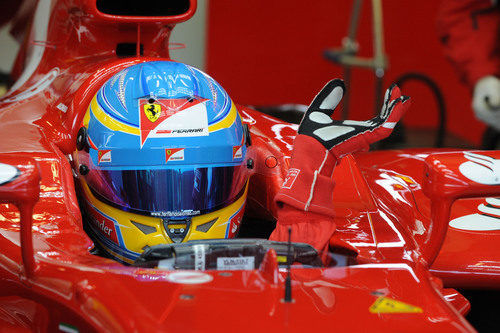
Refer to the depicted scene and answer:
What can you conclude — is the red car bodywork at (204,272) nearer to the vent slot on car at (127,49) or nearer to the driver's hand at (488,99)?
the vent slot on car at (127,49)

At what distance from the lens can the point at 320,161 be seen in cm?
183

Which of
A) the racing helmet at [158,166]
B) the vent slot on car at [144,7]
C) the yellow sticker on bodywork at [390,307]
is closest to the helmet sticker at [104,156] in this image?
the racing helmet at [158,166]

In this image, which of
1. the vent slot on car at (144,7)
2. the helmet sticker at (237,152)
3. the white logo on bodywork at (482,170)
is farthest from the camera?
the vent slot on car at (144,7)

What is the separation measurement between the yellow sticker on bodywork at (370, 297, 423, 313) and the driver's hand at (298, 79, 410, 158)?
0.49m

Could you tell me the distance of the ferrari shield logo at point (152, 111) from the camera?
5.78ft

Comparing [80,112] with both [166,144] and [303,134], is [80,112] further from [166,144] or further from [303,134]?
[303,134]

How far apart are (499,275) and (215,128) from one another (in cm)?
78

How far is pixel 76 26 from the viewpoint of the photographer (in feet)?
7.52

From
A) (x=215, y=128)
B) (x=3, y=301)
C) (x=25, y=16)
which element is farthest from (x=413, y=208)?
(x=25, y=16)

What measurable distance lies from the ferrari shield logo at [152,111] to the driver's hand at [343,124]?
352 millimetres

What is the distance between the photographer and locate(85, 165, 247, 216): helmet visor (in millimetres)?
1701

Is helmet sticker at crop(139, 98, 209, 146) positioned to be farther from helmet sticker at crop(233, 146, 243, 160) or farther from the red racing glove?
the red racing glove

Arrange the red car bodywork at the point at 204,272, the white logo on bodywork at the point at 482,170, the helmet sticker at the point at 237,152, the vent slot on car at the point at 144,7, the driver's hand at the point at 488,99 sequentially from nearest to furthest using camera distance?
the red car bodywork at the point at 204,272 → the white logo on bodywork at the point at 482,170 → the helmet sticker at the point at 237,152 → the vent slot on car at the point at 144,7 → the driver's hand at the point at 488,99

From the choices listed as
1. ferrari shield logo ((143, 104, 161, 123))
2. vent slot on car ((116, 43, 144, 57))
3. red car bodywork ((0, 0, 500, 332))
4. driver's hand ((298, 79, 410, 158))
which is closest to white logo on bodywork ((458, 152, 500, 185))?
red car bodywork ((0, 0, 500, 332))
